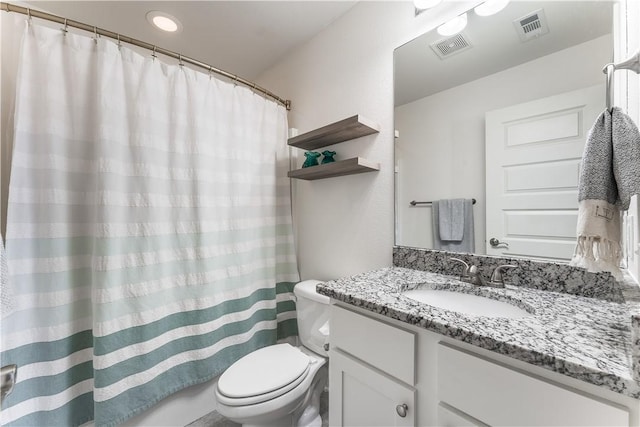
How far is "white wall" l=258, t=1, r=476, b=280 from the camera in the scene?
1316 millimetres

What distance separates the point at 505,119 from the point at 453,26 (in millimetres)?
510

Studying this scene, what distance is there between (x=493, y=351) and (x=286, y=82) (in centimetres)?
200

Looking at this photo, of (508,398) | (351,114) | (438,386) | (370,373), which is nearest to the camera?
(508,398)

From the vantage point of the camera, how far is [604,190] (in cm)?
58

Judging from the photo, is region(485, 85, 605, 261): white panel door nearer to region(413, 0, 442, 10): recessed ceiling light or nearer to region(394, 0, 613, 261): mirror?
region(394, 0, 613, 261): mirror

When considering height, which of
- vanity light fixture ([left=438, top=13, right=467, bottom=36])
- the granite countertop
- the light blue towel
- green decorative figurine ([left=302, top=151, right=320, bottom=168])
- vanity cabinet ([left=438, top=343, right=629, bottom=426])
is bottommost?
vanity cabinet ([left=438, top=343, right=629, bottom=426])

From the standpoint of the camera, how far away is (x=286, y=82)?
6.22ft

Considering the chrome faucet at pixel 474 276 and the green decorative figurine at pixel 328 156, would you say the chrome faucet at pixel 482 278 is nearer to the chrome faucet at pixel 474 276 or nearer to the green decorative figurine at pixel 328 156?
the chrome faucet at pixel 474 276

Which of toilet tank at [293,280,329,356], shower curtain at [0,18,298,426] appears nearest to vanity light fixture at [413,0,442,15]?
shower curtain at [0,18,298,426]

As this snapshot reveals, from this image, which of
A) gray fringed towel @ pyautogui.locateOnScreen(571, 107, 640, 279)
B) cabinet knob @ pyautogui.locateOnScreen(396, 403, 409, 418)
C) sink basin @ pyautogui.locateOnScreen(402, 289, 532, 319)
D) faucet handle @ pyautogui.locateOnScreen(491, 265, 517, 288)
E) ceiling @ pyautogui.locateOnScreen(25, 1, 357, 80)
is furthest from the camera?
ceiling @ pyautogui.locateOnScreen(25, 1, 357, 80)

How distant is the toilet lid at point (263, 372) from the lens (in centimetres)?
103

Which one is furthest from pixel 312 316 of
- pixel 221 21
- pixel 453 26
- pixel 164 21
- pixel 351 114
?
pixel 164 21

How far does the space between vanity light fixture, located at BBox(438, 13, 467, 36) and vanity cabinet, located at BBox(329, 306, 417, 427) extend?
1300 mm

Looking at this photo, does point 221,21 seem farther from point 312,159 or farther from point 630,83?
point 630,83
